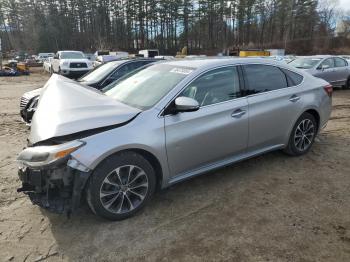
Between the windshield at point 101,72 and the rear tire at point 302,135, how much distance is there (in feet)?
16.0

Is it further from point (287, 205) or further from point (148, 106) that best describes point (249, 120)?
point (148, 106)

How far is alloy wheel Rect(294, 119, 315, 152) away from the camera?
480 cm

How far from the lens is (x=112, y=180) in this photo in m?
3.16

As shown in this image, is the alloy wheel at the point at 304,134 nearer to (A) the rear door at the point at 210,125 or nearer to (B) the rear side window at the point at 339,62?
(A) the rear door at the point at 210,125

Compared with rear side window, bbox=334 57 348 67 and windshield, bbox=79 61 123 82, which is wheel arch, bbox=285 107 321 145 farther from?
rear side window, bbox=334 57 348 67

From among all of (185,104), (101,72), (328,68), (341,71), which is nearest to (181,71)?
(185,104)

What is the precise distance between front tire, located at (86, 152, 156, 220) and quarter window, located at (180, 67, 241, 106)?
3.28 feet

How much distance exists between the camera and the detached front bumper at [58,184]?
2.94m

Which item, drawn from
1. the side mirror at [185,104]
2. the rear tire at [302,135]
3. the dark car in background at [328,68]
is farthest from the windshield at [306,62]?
the side mirror at [185,104]

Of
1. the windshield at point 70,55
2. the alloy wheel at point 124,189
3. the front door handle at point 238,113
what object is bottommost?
the alloy wheel at point 124,189

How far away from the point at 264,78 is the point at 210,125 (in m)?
1.28

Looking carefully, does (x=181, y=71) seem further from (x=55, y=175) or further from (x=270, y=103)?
(x=55, y=175)

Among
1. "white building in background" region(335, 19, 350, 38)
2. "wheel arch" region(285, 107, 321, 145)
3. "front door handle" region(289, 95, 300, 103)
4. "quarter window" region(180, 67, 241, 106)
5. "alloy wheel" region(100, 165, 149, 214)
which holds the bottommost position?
"alloy wheel" region(100, 165, 149, 214)

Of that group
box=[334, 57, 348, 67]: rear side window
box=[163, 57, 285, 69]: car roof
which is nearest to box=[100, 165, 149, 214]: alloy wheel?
box=[163, 57, 285, 69]: car roof
